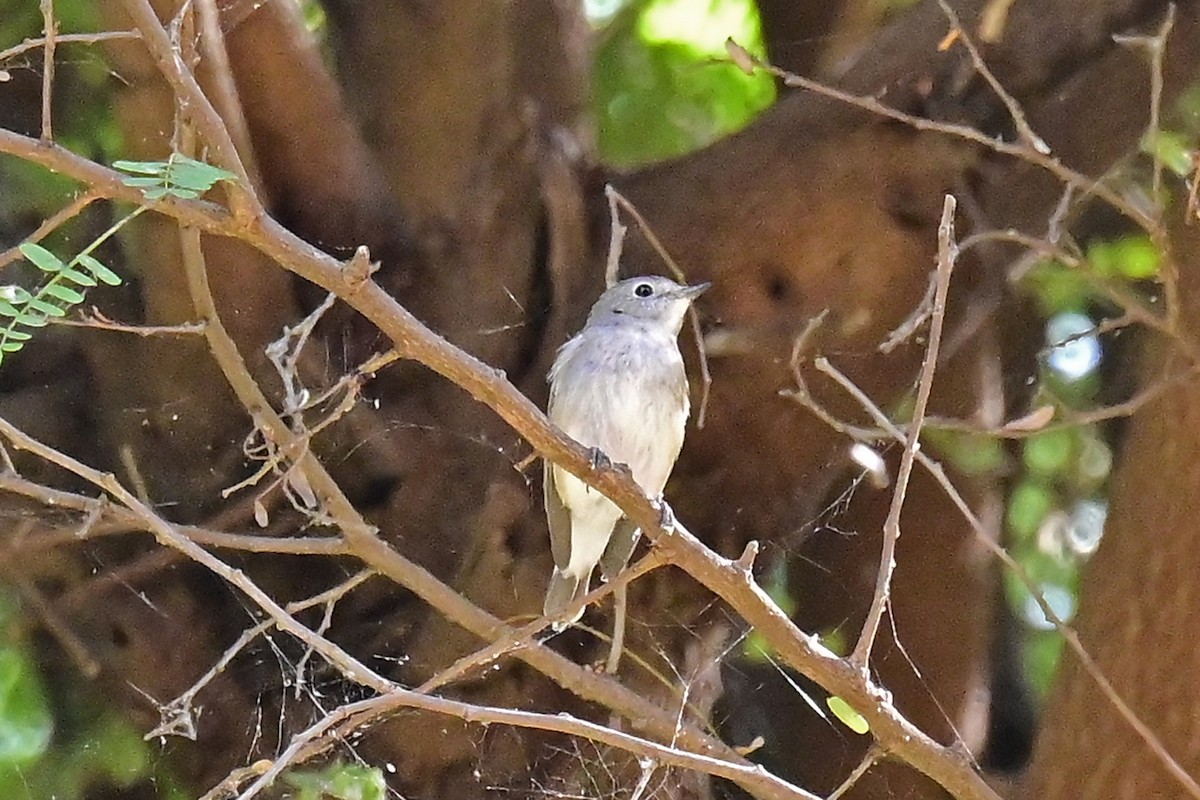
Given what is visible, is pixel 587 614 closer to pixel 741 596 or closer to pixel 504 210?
pixel 504 210

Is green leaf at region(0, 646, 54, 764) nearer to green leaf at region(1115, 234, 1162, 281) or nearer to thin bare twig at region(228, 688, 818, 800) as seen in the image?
thin bare twig at region(228, 688, 818, 800)

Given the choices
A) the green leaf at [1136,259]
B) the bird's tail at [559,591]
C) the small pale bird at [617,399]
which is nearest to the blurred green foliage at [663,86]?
the small pale bird at [617,399]

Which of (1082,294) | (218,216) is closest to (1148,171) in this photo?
(1082,294)

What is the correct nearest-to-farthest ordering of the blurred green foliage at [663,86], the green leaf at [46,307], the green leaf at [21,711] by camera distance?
the green leaf at [46,307], the green leaf at [21,711], the blurred green foliage at [663,86]

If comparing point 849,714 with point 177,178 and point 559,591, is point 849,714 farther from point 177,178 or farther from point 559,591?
point 177,178

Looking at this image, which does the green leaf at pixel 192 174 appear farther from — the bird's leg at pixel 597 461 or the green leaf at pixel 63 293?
the bird's leg at pixel 597 461

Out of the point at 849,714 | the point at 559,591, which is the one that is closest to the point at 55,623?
the point at 559,591
